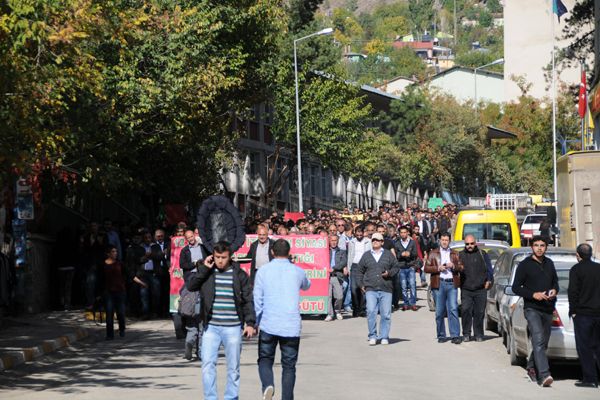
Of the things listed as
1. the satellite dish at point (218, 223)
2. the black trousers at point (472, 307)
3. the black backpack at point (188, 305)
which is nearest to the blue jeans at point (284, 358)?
the black backpack at point (188, 305)

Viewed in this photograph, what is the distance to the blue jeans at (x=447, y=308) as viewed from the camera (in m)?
22.6

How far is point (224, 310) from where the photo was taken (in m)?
12.8

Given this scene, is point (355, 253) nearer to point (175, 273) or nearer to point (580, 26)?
point (175, 273)

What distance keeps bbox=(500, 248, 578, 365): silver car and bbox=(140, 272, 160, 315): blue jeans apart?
8.99m

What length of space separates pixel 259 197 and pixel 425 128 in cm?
2456

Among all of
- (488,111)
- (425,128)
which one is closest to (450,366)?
(425,128)

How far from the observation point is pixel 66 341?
73.9 ft

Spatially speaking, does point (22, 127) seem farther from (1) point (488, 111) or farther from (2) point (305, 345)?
(1) point (488, 111)

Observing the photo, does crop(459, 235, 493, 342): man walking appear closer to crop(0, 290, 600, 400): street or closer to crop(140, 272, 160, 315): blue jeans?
A: crop(0, 290, 600, 400): street

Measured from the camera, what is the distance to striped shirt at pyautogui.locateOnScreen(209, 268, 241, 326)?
12.8 metres

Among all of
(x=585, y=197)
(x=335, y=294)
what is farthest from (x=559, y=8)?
(x=585, y=197)

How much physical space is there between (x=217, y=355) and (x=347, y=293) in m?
16.5

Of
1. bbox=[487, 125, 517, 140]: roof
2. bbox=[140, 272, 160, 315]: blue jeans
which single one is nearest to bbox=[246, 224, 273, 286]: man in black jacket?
bbox=[140, 272, 160, 315]: blue jeans

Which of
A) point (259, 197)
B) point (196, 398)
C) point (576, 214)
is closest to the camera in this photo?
point (196, 398)
